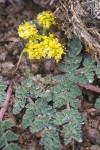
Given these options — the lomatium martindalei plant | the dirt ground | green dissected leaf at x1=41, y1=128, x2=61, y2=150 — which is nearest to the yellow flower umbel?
the lomatium martindalei plant

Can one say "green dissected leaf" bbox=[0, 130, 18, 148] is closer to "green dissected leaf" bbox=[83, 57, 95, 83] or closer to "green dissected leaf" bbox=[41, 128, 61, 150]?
"green dissected leaf" bbox=[41, 128, 61, 150]

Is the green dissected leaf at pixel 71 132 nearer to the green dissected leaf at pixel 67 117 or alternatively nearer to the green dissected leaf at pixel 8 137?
the green dissected leaf at pixel 67 117

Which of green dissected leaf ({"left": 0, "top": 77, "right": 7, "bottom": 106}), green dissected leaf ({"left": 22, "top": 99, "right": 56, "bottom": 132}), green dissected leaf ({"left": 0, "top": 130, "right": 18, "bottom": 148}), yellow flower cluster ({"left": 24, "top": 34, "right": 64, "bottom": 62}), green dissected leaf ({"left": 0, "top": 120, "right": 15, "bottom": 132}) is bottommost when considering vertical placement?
green dissected leaf ({"left": 0, "top": 130, "right": 18, "bottom": 148})

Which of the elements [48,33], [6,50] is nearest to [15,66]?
[6,50]

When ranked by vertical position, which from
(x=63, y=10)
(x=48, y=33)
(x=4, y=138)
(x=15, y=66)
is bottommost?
(x=4, y=138)

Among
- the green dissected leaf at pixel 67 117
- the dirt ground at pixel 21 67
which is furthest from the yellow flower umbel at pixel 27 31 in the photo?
the green dissected leaf at pixel 67 117

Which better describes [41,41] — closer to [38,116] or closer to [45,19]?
[45,19]

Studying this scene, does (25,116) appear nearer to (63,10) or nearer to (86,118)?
(86,118)
